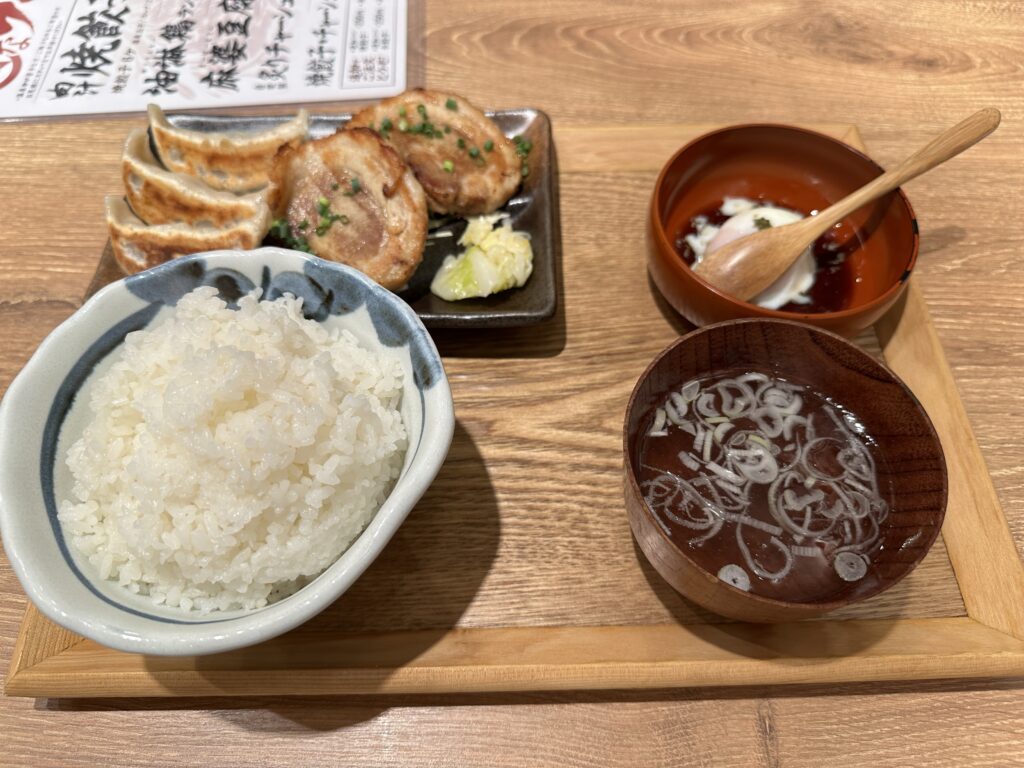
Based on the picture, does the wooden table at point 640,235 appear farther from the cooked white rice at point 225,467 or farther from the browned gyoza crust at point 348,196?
the browned gyoza crust at point 348,196

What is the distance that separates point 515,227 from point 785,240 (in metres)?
0.78

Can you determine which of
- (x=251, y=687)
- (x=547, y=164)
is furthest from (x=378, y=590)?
(x=547, y=164)

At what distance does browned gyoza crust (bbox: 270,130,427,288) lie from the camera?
6.31 ft

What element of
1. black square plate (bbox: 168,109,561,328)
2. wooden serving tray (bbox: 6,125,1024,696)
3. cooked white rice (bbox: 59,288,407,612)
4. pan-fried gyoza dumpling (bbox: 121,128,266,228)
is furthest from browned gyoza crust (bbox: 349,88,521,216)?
cooked white rice (bbox: 59,288,407,612)

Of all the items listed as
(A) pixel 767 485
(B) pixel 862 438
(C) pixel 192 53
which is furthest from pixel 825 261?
(C) pixel 192 53

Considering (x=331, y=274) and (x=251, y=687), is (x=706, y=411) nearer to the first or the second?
(x=331, y=274)

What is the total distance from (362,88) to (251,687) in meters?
2.10

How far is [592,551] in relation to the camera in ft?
4.93

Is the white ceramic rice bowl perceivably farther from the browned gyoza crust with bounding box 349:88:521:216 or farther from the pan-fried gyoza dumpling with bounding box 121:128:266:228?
the browned gyoza crust with bounding box 349:88:521:216

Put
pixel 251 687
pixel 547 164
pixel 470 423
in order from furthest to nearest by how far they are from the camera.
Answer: pixel 547 164 < pixel 470 423 < pixel 251 687

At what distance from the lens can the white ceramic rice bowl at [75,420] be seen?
1.07 m

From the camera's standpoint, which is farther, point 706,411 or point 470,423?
point 470,423

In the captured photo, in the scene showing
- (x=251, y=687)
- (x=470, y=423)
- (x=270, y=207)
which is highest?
(x=270, y=207)

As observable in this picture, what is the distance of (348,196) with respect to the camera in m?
1.95
